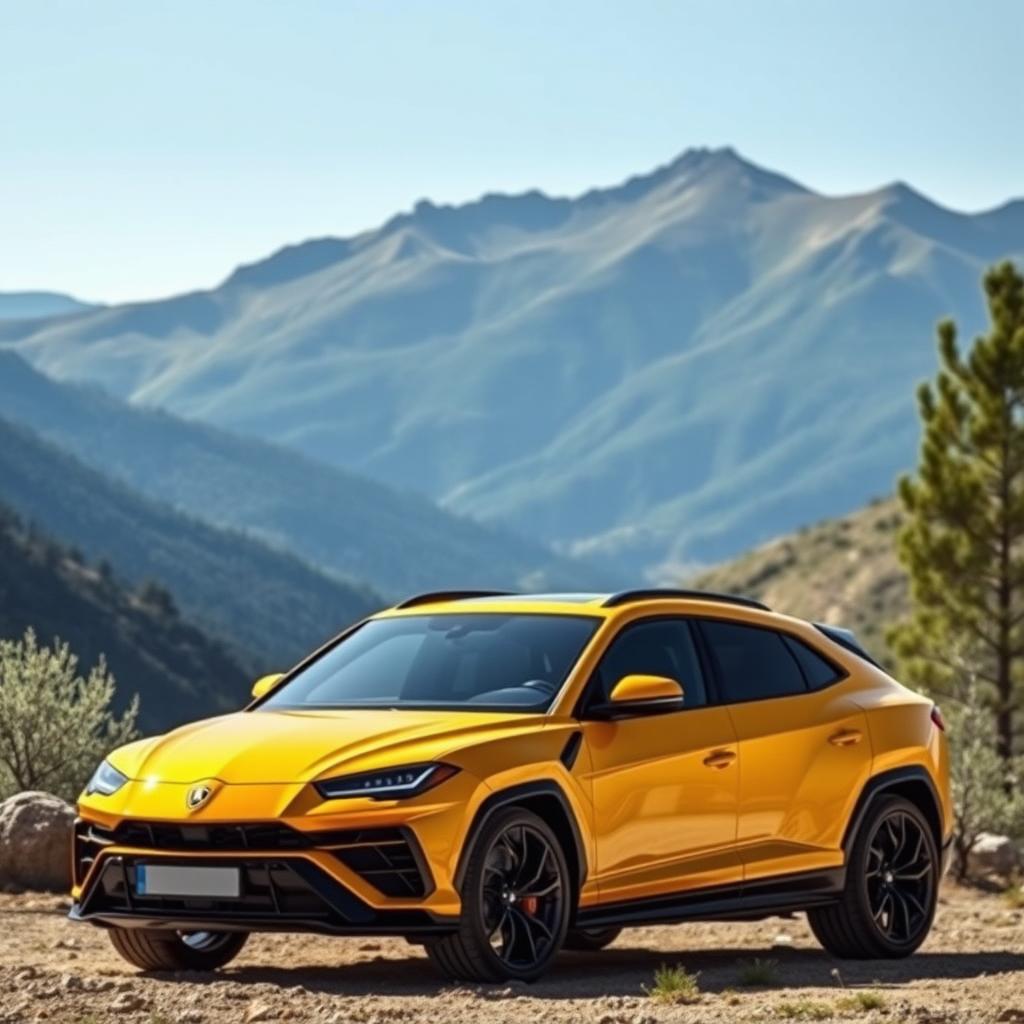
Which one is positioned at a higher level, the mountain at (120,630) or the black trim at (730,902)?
the black trim at (730,902)

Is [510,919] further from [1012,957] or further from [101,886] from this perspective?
[1012,957]

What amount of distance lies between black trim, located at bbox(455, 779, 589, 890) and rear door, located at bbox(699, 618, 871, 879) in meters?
1.18

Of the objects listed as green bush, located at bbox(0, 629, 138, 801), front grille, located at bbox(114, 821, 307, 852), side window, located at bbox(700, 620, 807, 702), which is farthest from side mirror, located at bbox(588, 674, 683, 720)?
green bush, located at bbox(0, 629, 138, 801)

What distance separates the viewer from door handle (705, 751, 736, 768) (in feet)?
34.7

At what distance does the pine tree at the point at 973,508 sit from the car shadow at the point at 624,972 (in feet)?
80.0

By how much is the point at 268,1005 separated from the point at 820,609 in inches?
3318

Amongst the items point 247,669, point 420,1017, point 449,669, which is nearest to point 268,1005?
point 420,1017

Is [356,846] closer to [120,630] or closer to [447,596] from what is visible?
[447,596]

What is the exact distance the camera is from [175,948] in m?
10.5

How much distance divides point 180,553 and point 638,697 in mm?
164415

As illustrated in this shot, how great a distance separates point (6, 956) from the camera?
11.6 metres

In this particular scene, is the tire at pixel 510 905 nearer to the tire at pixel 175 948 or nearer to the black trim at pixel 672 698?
the black trim at pixel 672 698

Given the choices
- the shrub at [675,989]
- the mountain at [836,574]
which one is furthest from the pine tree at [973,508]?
the mountain at [836,574]

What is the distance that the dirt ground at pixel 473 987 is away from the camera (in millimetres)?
8750
